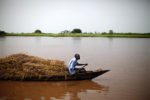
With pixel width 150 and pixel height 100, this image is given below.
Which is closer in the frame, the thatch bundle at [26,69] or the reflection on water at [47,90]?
the reflection on water at [47,90]

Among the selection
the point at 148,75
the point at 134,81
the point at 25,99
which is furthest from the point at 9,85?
the point at 148,75

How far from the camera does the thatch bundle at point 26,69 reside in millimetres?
8133

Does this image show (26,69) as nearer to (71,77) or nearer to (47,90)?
(47,90)

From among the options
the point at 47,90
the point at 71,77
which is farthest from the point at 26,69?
the point at 71,77

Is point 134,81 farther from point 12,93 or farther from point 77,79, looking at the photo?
point 12,93

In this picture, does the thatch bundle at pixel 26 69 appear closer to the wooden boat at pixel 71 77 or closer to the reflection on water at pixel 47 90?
the wooden boat at pixel 71 77

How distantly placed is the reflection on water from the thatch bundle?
292mm

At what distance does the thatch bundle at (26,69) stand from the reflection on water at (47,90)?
11.5 inches

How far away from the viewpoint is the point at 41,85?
7.84 meters

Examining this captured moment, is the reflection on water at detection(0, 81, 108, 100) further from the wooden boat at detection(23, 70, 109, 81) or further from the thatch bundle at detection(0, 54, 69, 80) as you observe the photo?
the thatch bundle at detection(0, 54, 69, 80)

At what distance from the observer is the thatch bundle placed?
8.13m

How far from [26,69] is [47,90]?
1512 mm

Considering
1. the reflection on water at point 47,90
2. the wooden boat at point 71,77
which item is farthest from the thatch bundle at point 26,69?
the reflection on water at point 47,90

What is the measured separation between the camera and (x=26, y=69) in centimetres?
819
